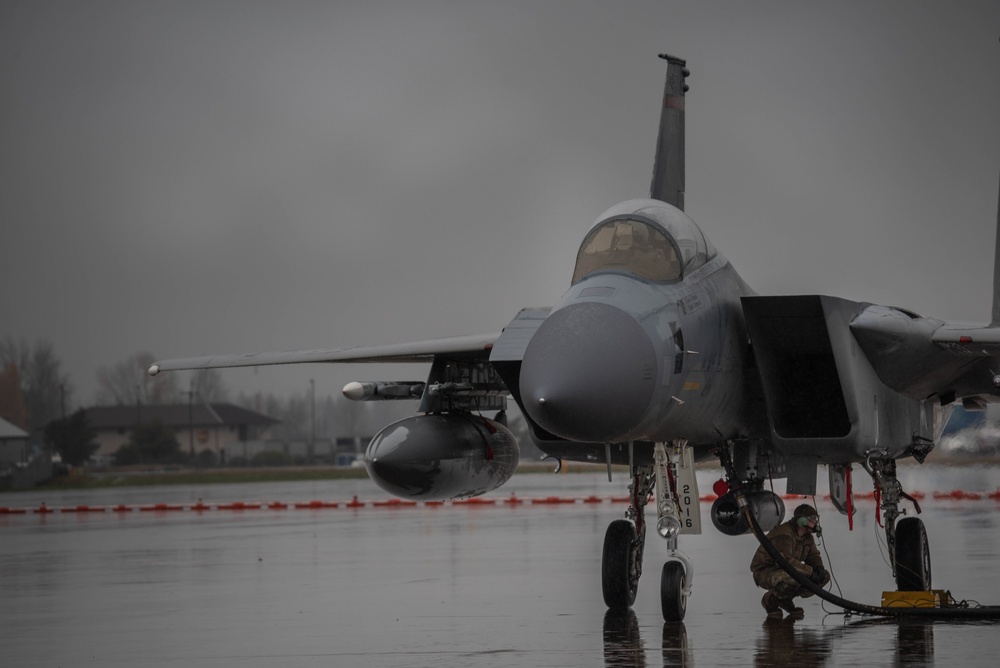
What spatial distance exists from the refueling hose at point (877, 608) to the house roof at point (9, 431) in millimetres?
42570

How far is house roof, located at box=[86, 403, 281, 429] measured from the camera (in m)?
63.3

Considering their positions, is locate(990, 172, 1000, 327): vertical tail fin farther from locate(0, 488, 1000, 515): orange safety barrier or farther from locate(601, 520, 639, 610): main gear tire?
locate(0, 488, 1000, 515): orange safety barrier

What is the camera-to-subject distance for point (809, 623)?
350 inches

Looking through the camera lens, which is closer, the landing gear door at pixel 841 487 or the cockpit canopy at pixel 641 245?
the cockpit canopy at pixel 641 245

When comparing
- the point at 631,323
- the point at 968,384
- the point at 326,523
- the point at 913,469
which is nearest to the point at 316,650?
the point at 631,323

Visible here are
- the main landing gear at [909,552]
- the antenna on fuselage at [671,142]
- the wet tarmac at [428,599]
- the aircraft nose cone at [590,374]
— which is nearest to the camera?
the aircraft nose cone at [590,374]

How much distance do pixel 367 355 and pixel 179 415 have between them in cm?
6303

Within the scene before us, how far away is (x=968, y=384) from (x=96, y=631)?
6631 millimetres

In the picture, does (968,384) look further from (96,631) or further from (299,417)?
(299,417)

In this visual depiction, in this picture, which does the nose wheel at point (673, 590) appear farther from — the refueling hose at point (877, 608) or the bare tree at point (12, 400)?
the bare tree at point (12, 400)

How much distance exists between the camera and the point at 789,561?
938cm

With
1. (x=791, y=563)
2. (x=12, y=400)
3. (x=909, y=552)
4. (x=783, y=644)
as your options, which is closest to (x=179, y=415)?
(x=12, y=400)

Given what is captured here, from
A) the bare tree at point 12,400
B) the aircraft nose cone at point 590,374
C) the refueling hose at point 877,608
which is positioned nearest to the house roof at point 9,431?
the bare tree at point 12,400

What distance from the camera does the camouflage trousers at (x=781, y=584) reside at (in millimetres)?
9195
